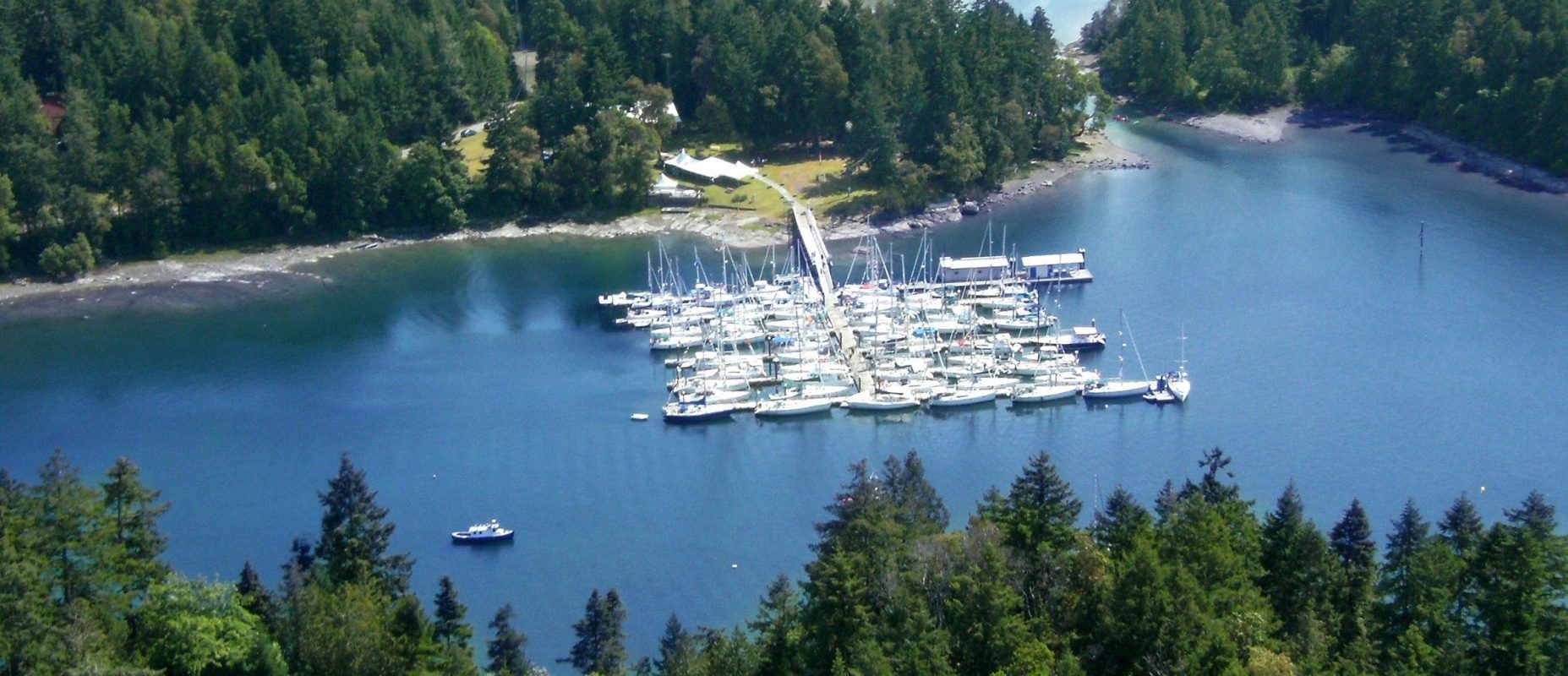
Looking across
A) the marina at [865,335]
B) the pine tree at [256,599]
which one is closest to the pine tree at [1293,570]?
the marina at [865,335]

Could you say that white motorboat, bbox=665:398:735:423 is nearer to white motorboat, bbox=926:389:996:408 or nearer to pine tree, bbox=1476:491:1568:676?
white motorboat, bbox=926:389:996:408

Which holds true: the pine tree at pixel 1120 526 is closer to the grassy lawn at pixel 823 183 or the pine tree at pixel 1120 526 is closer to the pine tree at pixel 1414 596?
the pine tree at pixel 1414 596

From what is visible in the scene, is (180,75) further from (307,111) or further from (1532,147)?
(1532,147)

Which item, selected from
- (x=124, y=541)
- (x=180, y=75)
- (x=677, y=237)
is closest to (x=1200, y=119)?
(x=677, y=237)

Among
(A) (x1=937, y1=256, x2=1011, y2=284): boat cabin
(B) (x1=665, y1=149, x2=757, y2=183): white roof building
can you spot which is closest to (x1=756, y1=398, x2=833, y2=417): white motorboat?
(A) (x1=937, y1=256, x2=1011, y2=284): boat cabin

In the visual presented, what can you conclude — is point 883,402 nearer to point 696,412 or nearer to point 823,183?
point 696,412

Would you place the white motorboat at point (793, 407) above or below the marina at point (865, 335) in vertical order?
below
